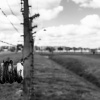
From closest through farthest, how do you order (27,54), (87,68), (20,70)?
(20,70)
(27,54)
(87,68)

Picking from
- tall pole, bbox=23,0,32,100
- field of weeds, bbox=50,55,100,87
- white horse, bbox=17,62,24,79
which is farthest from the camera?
field of weeds, bbox=50,55,100,87

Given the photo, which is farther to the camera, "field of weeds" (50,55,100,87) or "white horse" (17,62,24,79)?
"field of weeds" (50,55,100,87)

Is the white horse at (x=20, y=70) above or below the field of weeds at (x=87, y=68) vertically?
above

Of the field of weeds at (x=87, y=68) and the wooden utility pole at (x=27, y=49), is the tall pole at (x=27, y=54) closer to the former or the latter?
the wooden utility pole at (x=27, y=49)

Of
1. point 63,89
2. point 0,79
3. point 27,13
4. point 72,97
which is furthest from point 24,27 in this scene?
point 63,89

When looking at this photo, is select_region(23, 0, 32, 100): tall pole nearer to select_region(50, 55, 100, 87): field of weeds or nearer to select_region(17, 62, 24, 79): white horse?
select_region(17, 62, 24, 79): white horse

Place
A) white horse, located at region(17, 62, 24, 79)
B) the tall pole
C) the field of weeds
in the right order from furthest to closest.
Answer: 1. the field of weeds
2. the tall pole
3. white horse, located at region(17, 62, 24, 79)

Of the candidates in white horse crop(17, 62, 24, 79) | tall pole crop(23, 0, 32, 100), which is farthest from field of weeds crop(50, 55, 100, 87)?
white horse crop(17, 62, 24, 79)

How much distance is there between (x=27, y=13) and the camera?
693 inches

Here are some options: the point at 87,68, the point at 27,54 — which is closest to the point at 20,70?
the point at 27,54

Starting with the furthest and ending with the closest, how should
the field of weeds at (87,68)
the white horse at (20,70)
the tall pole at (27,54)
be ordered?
the field of weeds at (87,68) < the tall pole at (27,54) < the white horse at (20,70)

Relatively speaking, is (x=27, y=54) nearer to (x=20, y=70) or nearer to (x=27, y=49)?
(x=27, y=49)

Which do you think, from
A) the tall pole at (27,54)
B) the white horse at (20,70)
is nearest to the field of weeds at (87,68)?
the tall pole at (27,54)

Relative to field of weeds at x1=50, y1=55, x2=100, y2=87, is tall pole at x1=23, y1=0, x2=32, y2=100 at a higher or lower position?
higher
